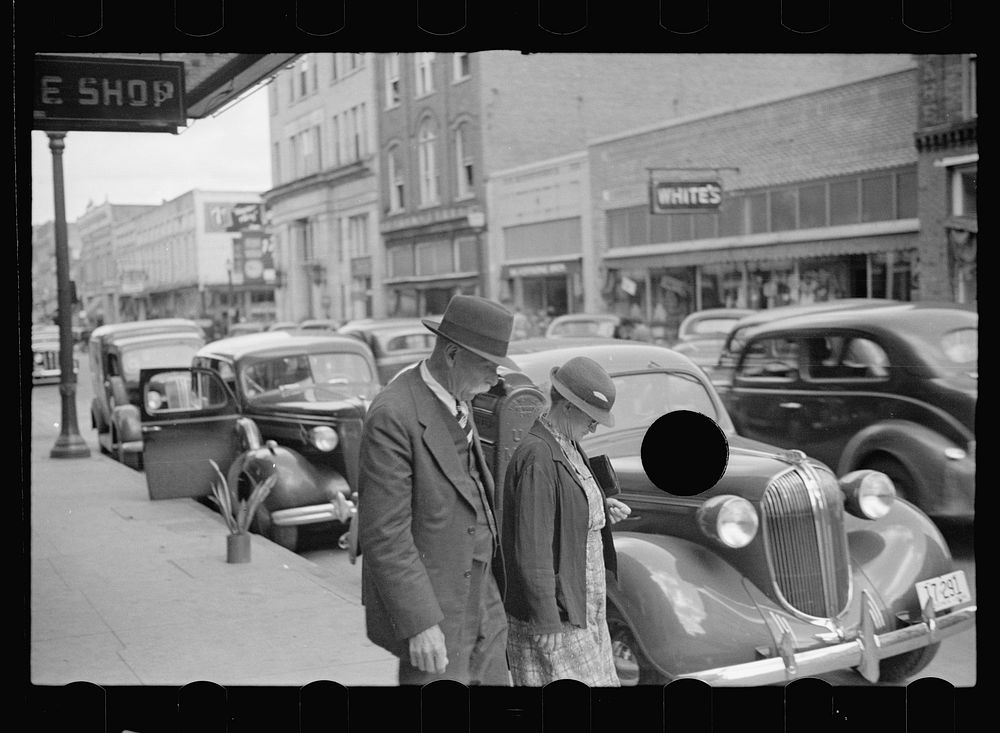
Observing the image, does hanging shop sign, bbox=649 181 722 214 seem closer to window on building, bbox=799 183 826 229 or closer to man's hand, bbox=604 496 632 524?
window on building, bbox=799 183 826 229

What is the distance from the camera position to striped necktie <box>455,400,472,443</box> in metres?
2.66

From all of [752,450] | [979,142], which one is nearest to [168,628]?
[752,450]

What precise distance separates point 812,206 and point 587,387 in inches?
31.4

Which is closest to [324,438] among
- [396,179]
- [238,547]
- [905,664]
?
[238,547]

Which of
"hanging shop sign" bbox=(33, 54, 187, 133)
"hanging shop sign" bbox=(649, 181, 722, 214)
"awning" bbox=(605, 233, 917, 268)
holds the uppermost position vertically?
"hanging shop sign" bbox=(33, 54, 187, 133)

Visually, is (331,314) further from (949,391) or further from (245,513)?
(949,391)

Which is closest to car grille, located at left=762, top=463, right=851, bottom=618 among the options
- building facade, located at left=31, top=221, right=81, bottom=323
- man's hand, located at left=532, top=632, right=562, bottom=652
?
man's hand, located at left=532, top=632, right=562, bottom=652

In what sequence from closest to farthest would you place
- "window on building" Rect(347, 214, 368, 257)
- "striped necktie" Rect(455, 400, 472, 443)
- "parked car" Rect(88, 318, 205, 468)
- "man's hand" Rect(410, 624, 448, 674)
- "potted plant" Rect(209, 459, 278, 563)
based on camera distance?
"man's hand" Rect(410, 624, 448, 674) → "striped necktie" Rect(455, 400, 472, 443) → "potted plant" Rect(209, 459, 278, 563) → "parked car" Rect(88, 318, 205, 468) → "window on building" Rect(347, 214, 368, 257)

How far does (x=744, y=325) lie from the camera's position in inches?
114

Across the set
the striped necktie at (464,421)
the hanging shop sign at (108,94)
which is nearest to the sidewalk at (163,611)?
the striped necktie at (464,421)

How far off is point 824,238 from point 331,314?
1.46 m

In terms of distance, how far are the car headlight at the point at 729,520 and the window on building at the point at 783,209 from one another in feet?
2.56

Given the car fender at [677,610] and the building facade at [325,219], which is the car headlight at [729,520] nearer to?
the car fender at [677,610]

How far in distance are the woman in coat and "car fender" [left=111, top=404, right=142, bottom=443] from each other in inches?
46.5
